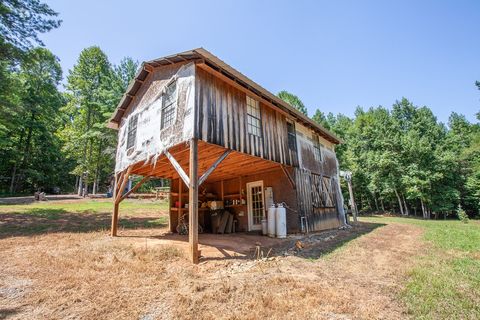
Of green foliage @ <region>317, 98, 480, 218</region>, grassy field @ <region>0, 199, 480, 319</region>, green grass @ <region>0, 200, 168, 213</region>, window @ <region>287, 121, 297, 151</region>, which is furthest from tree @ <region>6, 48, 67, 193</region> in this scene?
green foliage @ <region>317, 98, 480, 218</region>

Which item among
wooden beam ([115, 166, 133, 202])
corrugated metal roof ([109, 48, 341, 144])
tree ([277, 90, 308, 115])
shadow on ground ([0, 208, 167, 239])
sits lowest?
shadow on ground ([0, 208, 167, 239])

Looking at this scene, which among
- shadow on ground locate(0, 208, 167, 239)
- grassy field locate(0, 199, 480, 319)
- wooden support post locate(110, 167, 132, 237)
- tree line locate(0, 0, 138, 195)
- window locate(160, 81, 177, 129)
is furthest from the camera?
tree line locate(0, 0, 138, 195)

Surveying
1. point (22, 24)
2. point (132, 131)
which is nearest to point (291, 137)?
point (132, 131)

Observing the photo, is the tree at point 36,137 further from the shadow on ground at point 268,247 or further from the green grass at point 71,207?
the shadow on ground at point 268,247

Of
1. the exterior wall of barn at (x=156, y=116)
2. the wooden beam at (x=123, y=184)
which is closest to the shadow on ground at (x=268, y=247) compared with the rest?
the exterior wall of barn at (x=156, y=116)

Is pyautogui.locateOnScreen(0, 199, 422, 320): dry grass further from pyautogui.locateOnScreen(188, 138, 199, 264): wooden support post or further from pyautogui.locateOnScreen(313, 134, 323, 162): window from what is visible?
pyautogui.locateOnScreen(313, 134, 323, 162): window

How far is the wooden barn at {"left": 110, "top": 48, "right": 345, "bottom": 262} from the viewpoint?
266 inches

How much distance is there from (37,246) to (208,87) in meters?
6.87

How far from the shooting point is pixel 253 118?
27.6 ft

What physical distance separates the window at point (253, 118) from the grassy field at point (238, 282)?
3867 mm

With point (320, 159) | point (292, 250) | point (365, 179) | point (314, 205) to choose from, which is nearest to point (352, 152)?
point (365, 179)

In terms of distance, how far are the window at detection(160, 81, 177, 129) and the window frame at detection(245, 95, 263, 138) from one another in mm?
2442

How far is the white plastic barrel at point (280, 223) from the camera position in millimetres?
8642

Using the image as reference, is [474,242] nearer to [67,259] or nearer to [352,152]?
[67,259]
